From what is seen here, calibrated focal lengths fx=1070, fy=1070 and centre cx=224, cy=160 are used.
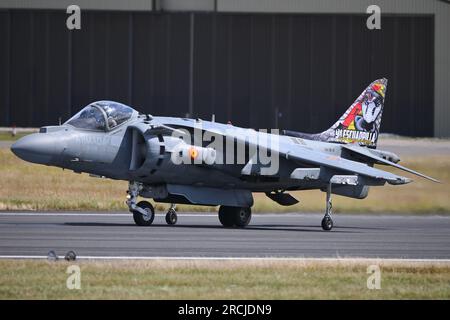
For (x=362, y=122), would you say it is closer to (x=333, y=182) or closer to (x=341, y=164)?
(x=333, y=182)

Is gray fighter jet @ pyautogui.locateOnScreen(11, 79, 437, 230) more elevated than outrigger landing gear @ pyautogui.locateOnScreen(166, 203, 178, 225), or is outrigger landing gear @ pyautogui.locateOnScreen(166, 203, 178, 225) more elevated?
gray fighter jet @ pyautogui.locateOnScreen(11, 79, 437, 230)

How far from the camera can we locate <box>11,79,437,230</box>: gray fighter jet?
21500 mm

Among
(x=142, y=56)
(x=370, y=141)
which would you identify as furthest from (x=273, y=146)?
(x=142, y=56)

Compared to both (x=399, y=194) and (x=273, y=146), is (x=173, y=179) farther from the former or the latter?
(x=399, y=194)

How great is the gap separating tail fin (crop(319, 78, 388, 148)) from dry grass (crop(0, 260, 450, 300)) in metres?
9.20

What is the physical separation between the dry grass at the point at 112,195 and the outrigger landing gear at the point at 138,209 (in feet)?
15.5

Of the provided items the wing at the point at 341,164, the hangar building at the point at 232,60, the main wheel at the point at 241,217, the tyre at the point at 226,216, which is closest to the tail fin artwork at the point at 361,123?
the wing at the point at 341,164

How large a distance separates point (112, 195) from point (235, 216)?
29.6ft

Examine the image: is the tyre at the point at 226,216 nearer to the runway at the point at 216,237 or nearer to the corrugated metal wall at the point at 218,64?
the runway at the point at 216,237

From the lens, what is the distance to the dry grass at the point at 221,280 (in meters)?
12.6

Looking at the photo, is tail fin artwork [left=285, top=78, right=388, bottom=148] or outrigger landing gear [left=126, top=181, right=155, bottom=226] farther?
tail fin artwork [left=285, top=78, right=388, bottom=148]
